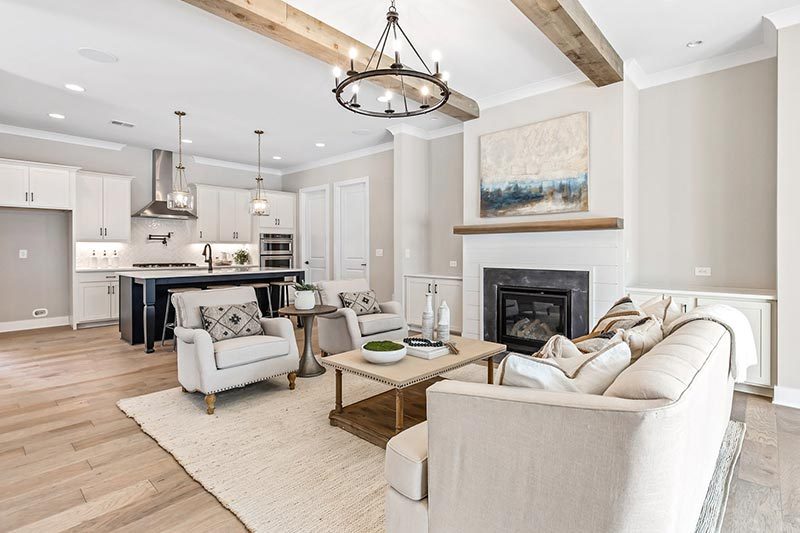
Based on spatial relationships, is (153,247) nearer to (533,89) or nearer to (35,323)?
(35,323)

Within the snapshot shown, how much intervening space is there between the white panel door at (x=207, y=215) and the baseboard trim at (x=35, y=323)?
230 cm

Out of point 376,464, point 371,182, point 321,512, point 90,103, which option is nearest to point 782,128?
point 376,464

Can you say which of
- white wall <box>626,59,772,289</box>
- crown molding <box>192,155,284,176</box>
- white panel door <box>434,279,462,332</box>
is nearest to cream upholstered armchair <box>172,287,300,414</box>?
white panel door <box>434,279,462,332</box>

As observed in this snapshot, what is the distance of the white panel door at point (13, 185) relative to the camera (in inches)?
217

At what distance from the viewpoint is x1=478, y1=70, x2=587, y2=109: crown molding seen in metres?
4.22

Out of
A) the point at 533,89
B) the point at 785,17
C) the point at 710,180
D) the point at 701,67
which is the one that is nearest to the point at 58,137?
the point at 533,89

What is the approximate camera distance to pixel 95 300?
6266 millimetres

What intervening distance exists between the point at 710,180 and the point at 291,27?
152 inches

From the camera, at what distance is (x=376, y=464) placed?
2.38 metres

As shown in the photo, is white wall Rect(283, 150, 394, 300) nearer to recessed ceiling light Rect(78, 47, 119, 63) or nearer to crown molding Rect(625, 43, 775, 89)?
crown molding Rect(625, 43, 775, 89)

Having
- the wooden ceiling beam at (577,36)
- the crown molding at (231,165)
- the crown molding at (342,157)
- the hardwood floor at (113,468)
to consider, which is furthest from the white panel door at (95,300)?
the wooden ceiling beam at (577,36)

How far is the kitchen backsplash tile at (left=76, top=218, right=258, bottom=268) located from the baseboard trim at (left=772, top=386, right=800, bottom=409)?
25.8ft

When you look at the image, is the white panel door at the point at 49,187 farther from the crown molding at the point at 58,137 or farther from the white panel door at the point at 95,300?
the white panel door at the point at 95,300

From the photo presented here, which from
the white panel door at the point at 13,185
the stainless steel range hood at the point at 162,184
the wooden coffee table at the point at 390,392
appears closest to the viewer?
the wooden coffee table at the point at 390,392
